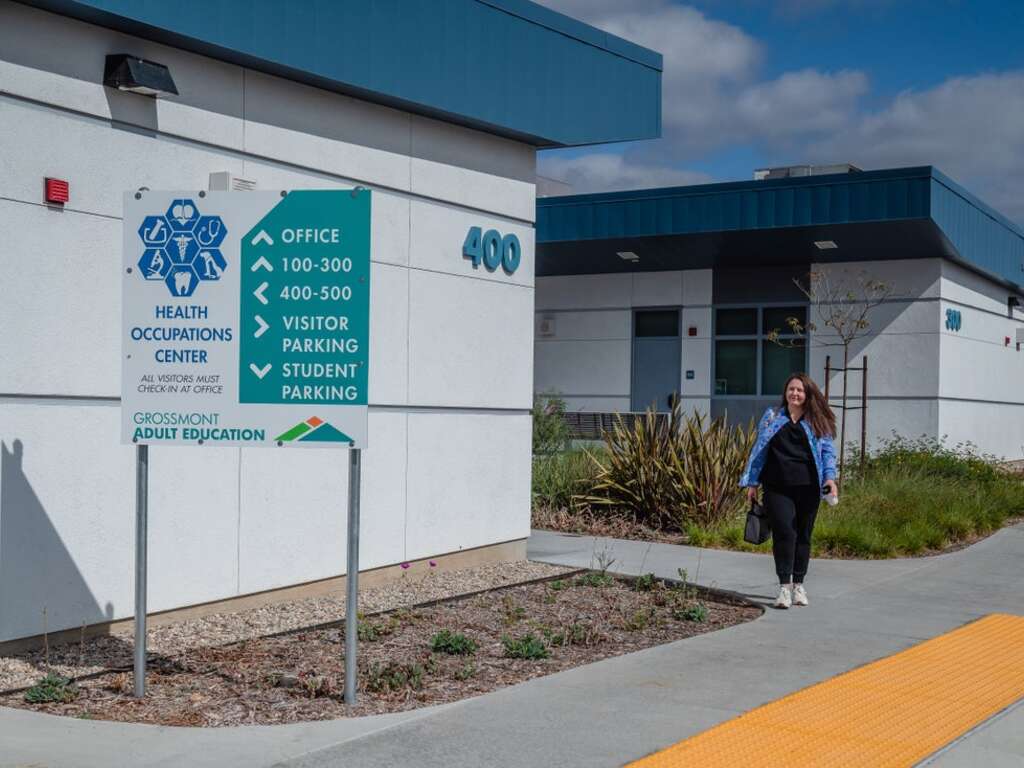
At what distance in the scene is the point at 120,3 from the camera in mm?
7438

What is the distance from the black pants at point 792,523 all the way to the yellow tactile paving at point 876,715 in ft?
4.79

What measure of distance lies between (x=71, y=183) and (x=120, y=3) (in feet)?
Result: 3.57

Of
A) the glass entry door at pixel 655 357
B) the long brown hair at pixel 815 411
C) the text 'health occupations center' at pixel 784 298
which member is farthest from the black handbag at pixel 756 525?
the glass entry door at pixel 655 357

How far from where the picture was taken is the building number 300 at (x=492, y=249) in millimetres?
10773

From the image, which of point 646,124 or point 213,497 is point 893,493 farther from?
point 213,497

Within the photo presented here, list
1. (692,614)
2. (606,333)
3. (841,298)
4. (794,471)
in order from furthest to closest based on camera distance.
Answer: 1. (606,333)
2. (841,298)
3. (794,471)
4. (692,614)

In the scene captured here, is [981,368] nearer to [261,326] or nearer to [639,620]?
[639,620]

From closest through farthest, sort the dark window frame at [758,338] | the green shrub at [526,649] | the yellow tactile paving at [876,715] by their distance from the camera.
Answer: the yellow tactile paving at [876,715] → the green shrub at [526,649] → the dark window frame at [758,338]

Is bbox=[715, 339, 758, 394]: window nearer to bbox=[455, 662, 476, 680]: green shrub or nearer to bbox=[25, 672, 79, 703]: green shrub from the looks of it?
bbox=[455, 662, 476, 680]: green shrub

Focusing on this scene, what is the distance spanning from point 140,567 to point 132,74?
10.0 feet

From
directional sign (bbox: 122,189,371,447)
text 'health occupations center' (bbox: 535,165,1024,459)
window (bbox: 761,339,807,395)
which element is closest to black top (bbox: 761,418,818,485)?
directional sign (bbox: 122,189,371,447)

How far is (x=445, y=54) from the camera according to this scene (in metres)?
10.1

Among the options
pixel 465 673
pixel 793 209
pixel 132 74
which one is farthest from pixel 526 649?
pixel 793 209

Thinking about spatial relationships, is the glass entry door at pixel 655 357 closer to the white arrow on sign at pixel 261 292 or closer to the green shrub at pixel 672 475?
the green shrub at pixel 672 475
